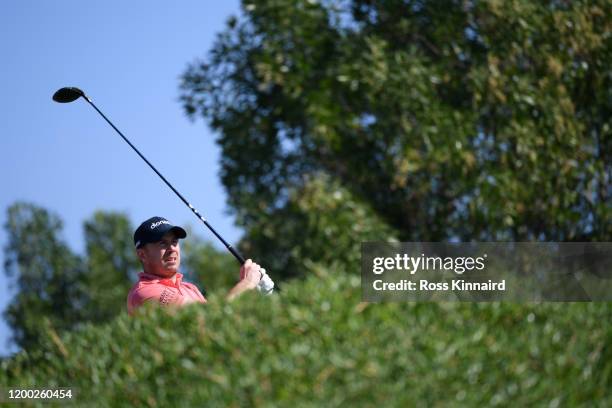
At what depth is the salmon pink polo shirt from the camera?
7031 mm

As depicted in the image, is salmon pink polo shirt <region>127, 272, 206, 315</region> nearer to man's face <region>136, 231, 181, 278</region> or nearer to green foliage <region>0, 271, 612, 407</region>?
man's face <region>136, 231, 181, 278</region>

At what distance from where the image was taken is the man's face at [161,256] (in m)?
7.48

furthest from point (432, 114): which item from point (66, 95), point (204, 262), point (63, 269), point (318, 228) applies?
point (63, 269)

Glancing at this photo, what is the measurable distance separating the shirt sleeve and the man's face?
26 cm

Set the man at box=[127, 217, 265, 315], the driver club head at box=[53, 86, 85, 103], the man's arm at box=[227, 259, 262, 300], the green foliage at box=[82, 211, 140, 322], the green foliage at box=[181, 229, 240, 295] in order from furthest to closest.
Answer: the green foliage at box=[82, 211, 140, 322] < the green foliage at box=[181, 229, 240, 295] < the driver club head at box=[53, 86, 85, 103] < the man at box=[127, 217, 265, 315] < the man's arm at box=[227, 259, 262, 300]

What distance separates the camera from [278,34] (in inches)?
674

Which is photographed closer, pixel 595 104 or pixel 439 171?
pixel 439 171

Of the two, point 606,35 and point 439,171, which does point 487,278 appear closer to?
point 439,171

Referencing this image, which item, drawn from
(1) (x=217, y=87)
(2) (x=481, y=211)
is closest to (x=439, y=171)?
(2) (x=481, y=211)

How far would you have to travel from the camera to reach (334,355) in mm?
5145

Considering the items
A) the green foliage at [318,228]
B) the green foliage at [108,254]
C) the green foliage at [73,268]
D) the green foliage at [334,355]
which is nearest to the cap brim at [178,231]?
the green foliage at [334,355]

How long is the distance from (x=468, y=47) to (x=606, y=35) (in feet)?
7.72

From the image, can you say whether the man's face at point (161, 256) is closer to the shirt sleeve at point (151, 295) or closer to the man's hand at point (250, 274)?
the shirt sleeve at point (151, 295)

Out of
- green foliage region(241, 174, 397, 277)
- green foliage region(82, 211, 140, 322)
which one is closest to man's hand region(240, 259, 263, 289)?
green foliage region(241, 174, 397, 277)
